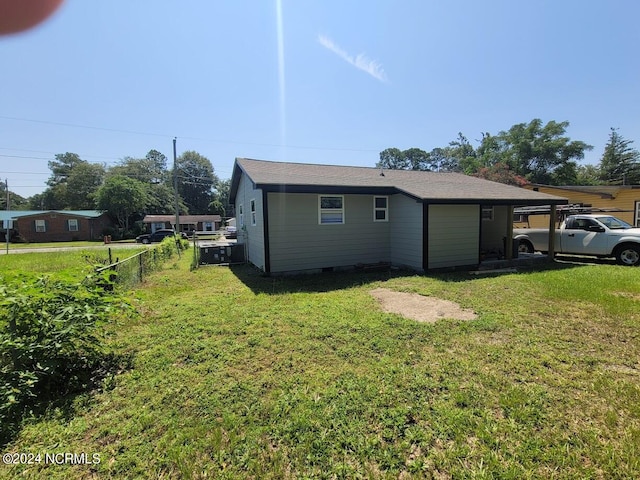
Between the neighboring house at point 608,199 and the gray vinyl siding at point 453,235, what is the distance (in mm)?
9392

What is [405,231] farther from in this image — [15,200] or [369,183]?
[15,200]

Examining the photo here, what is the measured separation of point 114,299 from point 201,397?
4.97 feet

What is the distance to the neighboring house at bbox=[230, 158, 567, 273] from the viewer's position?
864cm

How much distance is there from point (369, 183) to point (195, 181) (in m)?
64.5

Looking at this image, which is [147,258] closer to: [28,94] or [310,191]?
[310,191]

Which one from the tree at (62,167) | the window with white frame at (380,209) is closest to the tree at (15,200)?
the tree at (62,167)

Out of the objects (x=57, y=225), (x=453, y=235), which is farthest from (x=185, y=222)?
(x=453, y=235)

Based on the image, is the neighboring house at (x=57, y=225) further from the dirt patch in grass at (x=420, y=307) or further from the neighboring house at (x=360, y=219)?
the dirt patch in grass at (x=420, y=307)

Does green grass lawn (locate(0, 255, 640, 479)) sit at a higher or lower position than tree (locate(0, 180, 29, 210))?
lower

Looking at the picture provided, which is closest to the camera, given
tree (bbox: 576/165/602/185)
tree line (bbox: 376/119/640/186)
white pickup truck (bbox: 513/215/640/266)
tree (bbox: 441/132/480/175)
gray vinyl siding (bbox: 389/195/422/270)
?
gray vinyl siding (bbox: 389/195/422/270)

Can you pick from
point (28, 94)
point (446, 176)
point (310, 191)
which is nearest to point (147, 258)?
point (310, 191)

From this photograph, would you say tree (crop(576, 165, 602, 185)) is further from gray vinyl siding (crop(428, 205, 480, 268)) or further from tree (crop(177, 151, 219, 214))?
tree (crop(177, 151, 219, 214))

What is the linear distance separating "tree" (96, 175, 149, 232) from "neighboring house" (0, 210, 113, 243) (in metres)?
1.48

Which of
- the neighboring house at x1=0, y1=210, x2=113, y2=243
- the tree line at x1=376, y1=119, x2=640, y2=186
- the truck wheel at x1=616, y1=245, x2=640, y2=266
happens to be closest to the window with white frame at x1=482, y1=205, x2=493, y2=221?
the truck wheel at x1=616, y1=245, x2=640, y2=266
